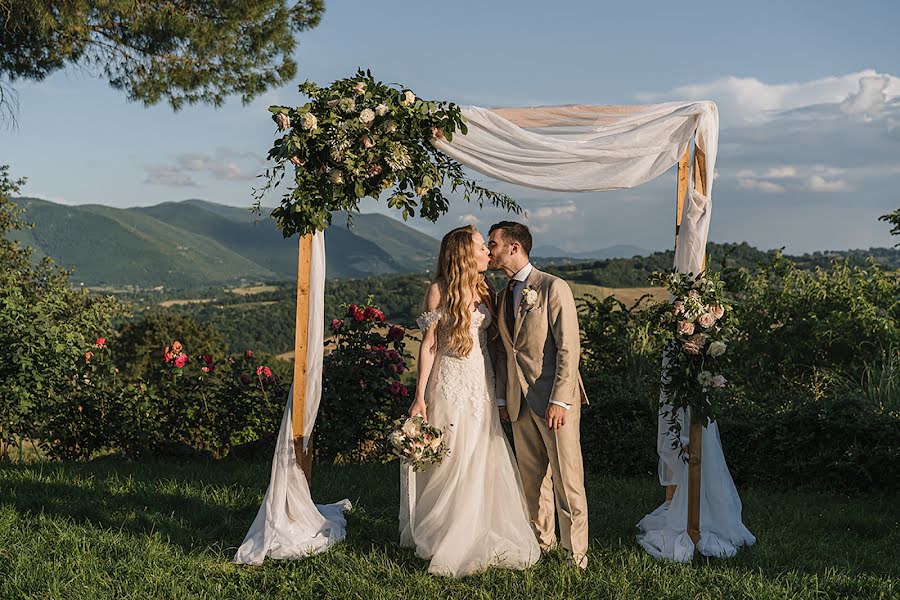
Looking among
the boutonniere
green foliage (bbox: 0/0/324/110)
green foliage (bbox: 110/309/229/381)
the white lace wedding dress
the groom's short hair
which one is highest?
green foliage (bbox: 0/0/324/110)

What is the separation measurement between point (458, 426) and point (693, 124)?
92.6 inches

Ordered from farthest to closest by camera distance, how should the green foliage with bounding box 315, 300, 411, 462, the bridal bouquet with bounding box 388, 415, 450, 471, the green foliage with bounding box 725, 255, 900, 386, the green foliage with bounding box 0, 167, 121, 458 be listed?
the green foliage with bounding box 725, 255, 900, 386 < the green foliage with bounding box 0, 167, 121, 458 < the green foliage with bounding box 315, 300, 411, 462 < the bridal bouquet with bounding box 388, 415, 450, 471

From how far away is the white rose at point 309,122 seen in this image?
15.3ft

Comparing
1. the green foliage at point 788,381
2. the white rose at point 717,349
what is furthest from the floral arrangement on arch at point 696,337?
the green foliage at point 788,381

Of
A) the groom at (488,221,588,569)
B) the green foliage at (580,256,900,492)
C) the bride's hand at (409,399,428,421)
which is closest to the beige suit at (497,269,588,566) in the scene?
the groom at (488,221,588,569)

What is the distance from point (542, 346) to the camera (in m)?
4.69

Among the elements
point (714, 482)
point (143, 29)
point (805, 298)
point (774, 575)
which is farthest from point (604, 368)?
point (143, 29)

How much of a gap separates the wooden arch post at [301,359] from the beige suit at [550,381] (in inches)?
47.8

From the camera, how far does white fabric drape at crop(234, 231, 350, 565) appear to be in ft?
16.1

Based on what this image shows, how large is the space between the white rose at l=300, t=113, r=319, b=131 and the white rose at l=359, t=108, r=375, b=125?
0.27 meters

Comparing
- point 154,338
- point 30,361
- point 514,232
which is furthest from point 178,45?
point 154,338

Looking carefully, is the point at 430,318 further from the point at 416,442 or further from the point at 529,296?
the point at 416,442

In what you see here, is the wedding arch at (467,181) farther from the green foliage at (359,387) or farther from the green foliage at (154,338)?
the green foliage at (154,338)

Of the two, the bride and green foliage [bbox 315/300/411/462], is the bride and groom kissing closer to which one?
the bride
